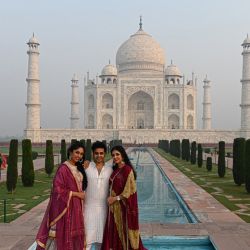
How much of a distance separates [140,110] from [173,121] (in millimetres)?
3358

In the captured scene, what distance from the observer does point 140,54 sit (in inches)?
1531

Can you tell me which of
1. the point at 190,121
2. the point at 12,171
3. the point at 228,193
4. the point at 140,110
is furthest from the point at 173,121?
the point at 12,171

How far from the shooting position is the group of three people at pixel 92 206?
278 cm

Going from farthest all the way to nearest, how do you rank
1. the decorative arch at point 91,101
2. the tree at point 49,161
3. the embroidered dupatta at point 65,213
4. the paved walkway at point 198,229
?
1. the decorative arch at point 91,101
2. the tree at point 49,161
3. the paved walkway at point 198,229
4. the embroidered dupatta at point 65,213

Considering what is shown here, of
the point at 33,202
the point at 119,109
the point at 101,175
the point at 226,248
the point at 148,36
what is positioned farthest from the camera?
the point at 148,36

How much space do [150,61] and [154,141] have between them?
8.94 meters

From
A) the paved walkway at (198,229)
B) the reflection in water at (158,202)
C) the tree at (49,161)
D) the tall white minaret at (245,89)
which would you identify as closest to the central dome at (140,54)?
the tall white minaret at (245,89)

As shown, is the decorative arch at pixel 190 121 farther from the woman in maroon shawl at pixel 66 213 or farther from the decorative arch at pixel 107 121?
Answer: the woman in maroon shawl at pixel 66 213

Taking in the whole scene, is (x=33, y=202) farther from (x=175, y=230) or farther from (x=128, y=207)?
(x=128, y=207)

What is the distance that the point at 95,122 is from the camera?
122 feet

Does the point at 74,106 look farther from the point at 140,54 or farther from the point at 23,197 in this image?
the point at 23,197

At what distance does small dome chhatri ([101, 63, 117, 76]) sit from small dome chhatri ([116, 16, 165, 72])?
723 millimetres

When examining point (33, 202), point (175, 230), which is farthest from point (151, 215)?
point (33, 202)

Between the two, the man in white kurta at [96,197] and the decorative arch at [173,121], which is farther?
the decorative arch at [173,121]
